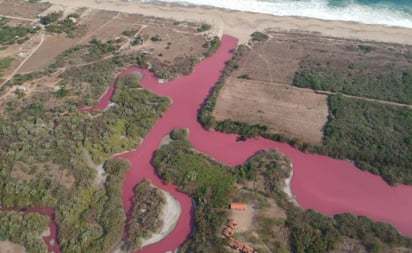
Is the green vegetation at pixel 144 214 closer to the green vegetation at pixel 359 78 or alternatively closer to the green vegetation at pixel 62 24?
the green vegetation at pixel 359 78

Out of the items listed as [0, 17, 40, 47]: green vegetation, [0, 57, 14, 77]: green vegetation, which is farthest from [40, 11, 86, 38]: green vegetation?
[0, 57, 14, 77]: green vegetation

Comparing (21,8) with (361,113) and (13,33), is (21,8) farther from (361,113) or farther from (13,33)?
(361,113)

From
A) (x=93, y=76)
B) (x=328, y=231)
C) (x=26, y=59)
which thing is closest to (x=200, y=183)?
(x=328, y=231)

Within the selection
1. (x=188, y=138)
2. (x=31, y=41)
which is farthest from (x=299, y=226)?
(x=31, y=41)

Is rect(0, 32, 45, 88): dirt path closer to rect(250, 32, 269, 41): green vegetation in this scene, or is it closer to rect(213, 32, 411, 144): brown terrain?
rect(213, 32, 411, 144): brown terrain

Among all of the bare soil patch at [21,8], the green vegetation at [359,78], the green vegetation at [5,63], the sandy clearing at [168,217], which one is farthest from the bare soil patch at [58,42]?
the green vegetation at [359,78]

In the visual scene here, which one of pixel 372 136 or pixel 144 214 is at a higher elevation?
pixel 372 136

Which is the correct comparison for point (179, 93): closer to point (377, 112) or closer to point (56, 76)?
point (56, 76)
